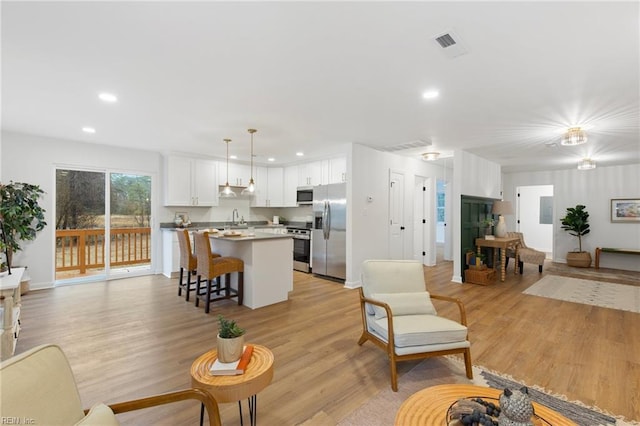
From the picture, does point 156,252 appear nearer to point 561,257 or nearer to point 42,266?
point 42,266

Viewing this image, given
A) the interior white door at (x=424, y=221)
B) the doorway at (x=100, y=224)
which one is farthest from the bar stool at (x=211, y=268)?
the interior white door at (x=424, y=221)

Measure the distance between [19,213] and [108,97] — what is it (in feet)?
8.80

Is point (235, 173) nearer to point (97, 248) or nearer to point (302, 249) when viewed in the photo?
point (302, 249)

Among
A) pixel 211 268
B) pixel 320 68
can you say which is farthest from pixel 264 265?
pixel 320 68

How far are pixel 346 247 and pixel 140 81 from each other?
391 cm

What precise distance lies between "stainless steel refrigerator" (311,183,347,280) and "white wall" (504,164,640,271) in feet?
21.9

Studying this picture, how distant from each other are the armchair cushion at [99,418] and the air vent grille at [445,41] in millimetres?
2798

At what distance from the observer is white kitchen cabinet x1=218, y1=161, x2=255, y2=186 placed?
6781 millimetres

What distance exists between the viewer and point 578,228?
767cm

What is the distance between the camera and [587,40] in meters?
2.14

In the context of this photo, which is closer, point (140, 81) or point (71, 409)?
point (71, 409)

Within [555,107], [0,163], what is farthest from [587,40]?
[0,163]

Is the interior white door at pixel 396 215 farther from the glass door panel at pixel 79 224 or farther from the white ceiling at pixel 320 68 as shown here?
the glass door panel at pixel 79 224

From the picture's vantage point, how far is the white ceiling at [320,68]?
1895mm
